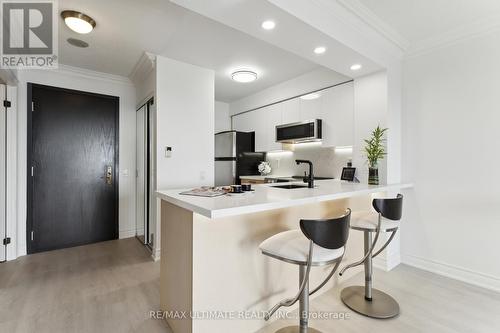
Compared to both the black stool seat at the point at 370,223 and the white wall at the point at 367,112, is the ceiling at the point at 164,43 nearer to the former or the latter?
the white wall at the point at 367,112

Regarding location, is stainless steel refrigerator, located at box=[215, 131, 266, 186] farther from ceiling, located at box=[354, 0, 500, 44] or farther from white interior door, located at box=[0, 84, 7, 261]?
white interior door, located at box=[0, 84, 7, 261]

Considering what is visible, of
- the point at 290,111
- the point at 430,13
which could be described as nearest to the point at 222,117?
the point at 290,111

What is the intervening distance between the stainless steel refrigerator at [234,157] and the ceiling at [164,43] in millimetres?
1177

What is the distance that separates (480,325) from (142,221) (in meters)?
4.09

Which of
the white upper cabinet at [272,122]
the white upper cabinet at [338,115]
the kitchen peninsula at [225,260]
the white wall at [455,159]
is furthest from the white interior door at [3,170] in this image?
the white wall at [455,159]

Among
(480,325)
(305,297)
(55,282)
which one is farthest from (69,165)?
(480,325)

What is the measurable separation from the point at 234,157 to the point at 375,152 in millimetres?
2460

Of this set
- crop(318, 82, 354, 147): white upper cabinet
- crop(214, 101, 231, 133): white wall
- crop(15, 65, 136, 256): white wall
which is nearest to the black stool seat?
crop(318, 82, 354, 147): white upper cabinet

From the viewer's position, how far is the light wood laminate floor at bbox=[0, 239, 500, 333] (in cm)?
173

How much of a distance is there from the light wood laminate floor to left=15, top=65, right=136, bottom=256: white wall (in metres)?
0.87

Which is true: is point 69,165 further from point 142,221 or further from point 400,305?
point 400,305

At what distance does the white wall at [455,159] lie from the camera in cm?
225

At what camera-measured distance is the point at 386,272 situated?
103 inches

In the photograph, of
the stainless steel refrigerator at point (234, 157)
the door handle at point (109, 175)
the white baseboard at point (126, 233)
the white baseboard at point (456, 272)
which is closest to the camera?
the white baseboard at point (456, 272)
